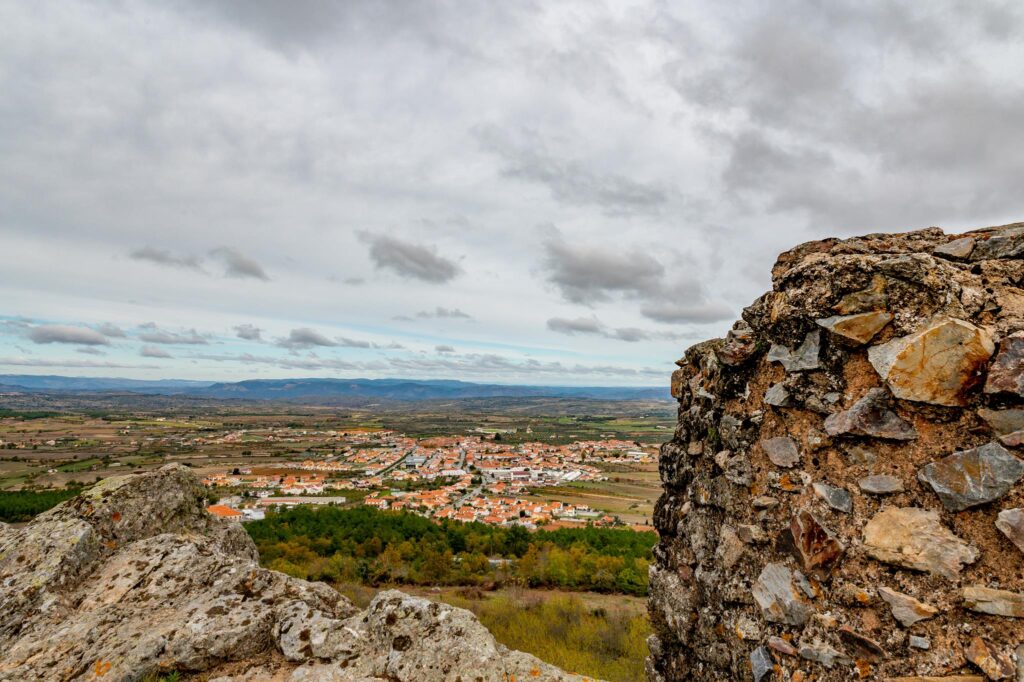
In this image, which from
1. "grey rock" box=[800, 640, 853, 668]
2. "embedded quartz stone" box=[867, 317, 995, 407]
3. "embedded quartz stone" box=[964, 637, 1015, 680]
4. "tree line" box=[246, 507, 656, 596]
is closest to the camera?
"embedded quartz stone" box=[964, 637, 1015, 680]

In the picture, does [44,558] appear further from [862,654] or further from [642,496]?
[642,496]

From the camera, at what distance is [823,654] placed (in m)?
3.74

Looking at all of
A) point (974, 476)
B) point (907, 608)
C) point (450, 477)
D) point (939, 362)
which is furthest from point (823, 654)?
point (450, 477)

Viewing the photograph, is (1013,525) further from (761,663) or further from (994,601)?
(761,663)

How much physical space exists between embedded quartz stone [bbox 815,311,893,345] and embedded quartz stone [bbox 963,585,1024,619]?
1922 millimetres

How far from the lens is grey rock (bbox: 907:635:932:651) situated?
10.7 feet

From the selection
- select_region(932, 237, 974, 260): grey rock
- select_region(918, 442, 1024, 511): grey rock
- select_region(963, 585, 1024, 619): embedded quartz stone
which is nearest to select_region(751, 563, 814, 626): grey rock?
select_region(963, 585, 1024, 619): embedded quartz stone

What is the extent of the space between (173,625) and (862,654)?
6.69 metres

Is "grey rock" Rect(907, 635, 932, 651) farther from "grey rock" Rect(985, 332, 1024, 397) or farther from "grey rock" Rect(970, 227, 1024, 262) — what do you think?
"grey rock" Rect(970, 227, 1024, 262)

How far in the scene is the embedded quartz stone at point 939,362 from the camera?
11.3 ft

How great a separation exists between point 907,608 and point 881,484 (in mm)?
875

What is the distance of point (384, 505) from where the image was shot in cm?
6156

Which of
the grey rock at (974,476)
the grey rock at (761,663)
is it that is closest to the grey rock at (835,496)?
the grey rock at (974,476)

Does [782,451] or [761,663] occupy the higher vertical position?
[782,451]
